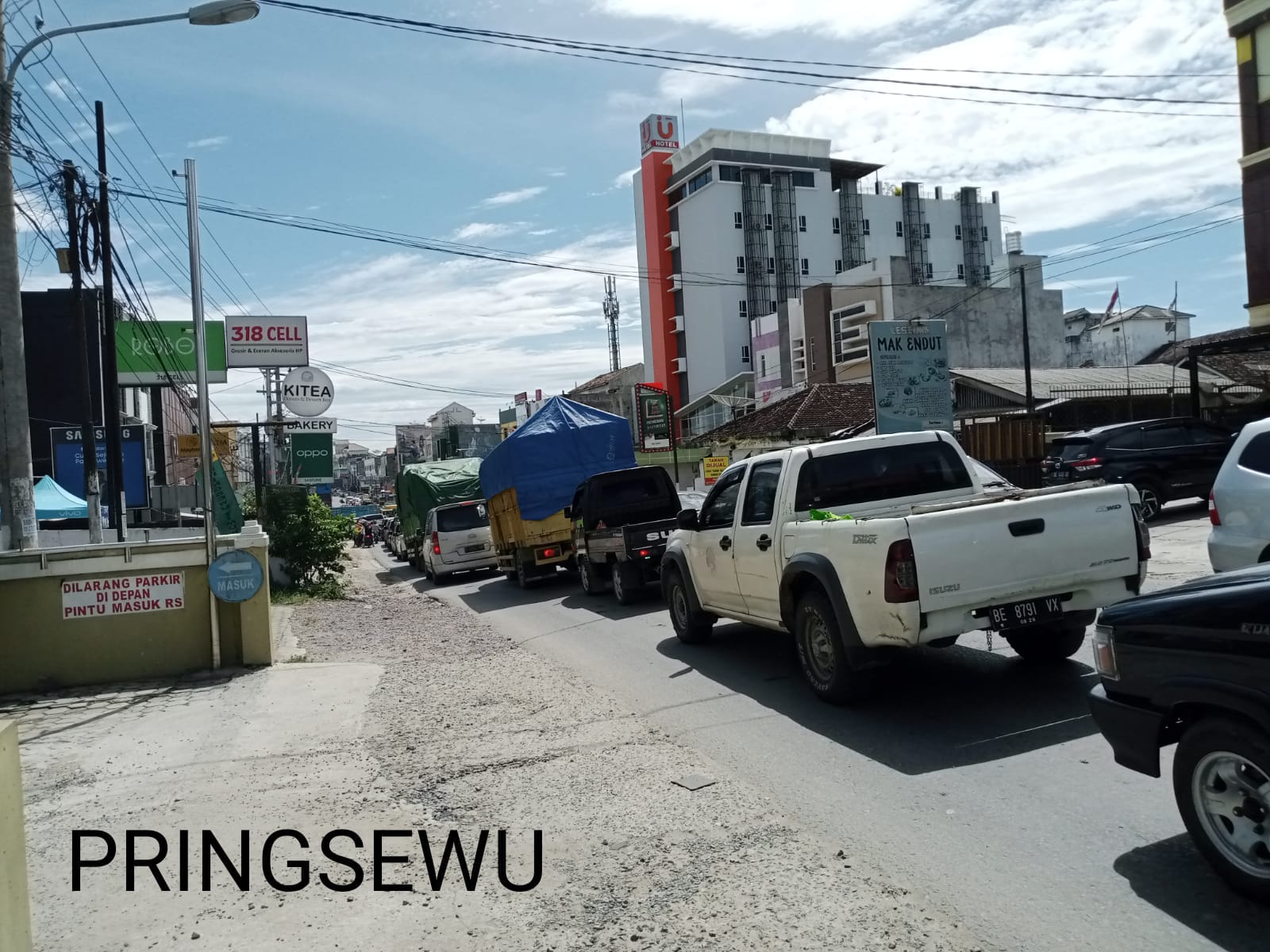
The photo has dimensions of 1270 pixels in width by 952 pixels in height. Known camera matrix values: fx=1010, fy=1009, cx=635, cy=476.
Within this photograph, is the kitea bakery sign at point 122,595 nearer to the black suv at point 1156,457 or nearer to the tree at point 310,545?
the tree at point 310,545

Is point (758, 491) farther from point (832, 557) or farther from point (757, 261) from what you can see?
point (757, 261)

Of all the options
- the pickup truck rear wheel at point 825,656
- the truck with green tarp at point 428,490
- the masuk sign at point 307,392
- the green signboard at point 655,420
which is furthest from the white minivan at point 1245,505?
the green signboard at point 655,420

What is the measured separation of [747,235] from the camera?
263ft

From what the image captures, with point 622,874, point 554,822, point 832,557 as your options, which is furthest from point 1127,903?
point 832,557

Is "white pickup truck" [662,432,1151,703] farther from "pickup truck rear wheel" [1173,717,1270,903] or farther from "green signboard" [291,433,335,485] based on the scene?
"green signboard" [291,433,335,485]

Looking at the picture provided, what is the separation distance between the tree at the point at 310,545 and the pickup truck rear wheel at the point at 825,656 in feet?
45.9

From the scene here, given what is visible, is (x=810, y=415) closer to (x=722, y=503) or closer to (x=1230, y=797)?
(x=722, y=503)

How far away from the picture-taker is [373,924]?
4.36 metres

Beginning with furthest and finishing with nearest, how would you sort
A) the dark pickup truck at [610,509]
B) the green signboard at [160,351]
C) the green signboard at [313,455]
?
1. the green signboard at [313,455]
2. the green signboard at [160,351]
3. the dark pickup truck at [610,509]

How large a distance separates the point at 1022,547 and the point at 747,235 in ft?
251

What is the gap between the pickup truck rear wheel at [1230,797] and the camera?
3.71 metres

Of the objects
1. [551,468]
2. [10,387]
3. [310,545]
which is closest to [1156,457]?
[551,468]

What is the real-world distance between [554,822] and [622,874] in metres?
0.85

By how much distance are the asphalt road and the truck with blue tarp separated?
8536 millimetres
